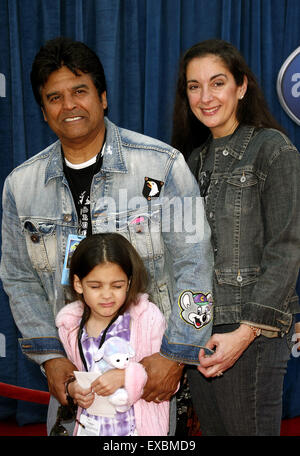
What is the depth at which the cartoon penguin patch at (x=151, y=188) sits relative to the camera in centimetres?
169

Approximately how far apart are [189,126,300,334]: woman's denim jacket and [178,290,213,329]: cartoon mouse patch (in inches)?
4.0

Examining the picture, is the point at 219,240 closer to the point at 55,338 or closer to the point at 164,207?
the point at 164,207

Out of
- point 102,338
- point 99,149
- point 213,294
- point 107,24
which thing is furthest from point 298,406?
point 107,24

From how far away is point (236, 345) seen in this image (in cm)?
158

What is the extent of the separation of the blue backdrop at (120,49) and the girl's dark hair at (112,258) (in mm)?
1493

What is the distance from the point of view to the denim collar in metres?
1.71

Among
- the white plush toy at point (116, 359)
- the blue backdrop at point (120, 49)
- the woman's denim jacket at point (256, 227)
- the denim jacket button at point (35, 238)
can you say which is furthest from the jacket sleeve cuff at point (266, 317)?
the blue backdrop at point (120, 49)

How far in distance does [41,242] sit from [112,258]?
1.10 ft

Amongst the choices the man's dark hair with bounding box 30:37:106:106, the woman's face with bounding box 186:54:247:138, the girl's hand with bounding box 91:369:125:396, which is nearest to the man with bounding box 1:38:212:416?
the man's dark hair with bounding box 30:37:106:106

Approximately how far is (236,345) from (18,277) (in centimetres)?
84

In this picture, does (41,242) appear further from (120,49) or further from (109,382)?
(120,49)

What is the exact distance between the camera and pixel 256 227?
1.65 m

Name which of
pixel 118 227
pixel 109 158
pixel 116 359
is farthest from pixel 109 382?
pixel 109 158

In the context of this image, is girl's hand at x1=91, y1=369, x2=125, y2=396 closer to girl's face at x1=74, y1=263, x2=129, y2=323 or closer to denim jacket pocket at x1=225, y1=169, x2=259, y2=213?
girl's face at x1=74, y1=263, x2=129, y2=323
